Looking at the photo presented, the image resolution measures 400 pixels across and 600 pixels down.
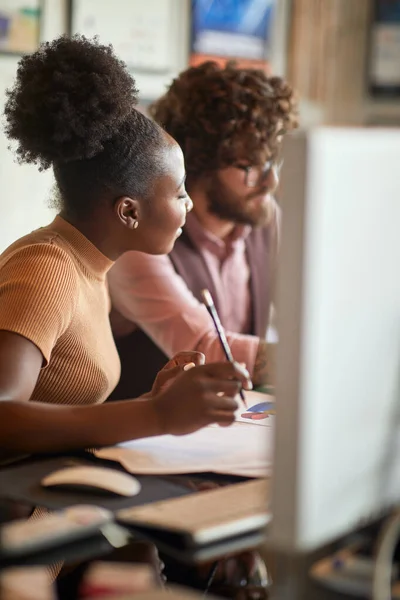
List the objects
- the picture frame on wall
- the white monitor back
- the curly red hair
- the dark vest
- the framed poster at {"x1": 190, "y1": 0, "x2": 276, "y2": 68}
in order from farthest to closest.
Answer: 1. the framed poster at {"x1": 190, "y1": 0, "x2": 276, "y2": 68}
2. the picture frame on wall
3. the curly red hair
4. the dark vest
5. the white monitor back

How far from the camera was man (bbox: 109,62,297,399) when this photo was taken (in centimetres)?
188

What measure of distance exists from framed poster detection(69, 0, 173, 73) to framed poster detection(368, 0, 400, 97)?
1.04 meters

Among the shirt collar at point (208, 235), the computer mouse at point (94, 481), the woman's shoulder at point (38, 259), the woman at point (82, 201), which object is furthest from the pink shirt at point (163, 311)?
the computer mouse at point (94, 481)

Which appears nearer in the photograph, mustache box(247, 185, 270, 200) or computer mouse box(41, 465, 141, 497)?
computer mouse box(41, 465, 141, 497)

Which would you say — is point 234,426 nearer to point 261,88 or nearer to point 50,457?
point 50,457

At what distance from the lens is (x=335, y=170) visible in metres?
0.67

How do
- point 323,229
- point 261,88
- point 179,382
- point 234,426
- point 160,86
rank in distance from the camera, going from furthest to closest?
point 160,86, point 261,88, point 234,426, point 179,382, point 323,229

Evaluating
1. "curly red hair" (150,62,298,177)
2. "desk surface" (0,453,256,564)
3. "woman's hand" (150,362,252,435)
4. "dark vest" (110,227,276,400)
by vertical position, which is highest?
"curly red hair" (150,62,298,177)

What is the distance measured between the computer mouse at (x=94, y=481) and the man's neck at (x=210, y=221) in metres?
1.14

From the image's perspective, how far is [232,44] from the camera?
3.39 m

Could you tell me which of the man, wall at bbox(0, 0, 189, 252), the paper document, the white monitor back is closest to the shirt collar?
the man

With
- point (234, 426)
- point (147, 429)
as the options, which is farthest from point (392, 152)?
point (234, 426)

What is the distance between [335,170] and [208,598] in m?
0.36

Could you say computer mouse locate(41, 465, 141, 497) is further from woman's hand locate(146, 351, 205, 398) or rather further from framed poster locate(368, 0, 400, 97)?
framed poster locate(368, 0, 400, 97)
